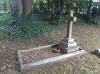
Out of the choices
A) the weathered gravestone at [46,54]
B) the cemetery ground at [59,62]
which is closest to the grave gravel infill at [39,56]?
the weathered gravestone at [46,54]

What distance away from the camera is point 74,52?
525 cm

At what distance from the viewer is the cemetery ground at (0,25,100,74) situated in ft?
14.5

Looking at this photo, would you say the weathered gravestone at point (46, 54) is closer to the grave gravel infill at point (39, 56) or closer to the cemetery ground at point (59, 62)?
the grave gravel infill at point (39, 56)

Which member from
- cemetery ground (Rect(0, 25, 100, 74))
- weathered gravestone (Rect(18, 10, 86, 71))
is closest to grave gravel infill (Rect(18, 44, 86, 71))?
weathered gravestone (Rect(18, 10, 86, 71))

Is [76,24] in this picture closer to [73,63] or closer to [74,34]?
[74,34]

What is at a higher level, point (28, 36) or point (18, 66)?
point (28, 36)

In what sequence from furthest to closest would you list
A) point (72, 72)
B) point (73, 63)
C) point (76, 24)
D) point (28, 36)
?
1. point (76, 24)
2. point (28, 36)
3. point (73, 63)
4. point (72, 72)

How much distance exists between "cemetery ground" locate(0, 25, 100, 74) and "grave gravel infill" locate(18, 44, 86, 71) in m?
0.14

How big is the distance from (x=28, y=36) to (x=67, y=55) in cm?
231

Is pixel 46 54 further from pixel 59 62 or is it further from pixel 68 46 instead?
pixel 68 46

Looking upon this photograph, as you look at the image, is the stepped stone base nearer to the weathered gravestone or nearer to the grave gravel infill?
the weathered gravestone

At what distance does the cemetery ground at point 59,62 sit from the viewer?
4422 millimetres

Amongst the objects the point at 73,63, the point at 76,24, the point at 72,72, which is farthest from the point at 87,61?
the point at 76,24

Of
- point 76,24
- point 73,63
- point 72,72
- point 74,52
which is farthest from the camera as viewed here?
point 76,24
